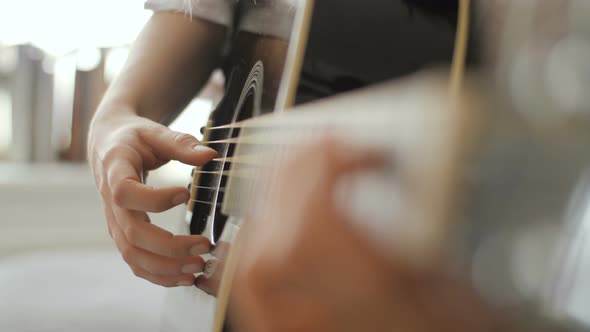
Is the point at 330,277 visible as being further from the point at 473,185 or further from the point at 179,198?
the point at 179,198

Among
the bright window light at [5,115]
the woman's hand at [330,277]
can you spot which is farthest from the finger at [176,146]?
the bright window light at [5,115]

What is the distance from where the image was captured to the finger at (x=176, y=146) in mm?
477

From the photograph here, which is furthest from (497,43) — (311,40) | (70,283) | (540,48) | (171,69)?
(70,283)

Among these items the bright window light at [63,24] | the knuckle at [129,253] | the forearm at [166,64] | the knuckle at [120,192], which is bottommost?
the knuckle at [129,253]

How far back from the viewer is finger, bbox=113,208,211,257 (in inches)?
19.1

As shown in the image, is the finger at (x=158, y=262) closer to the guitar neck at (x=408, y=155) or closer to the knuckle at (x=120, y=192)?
the knuckle at (x=120, y=192)

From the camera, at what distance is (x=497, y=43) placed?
32 centimetres

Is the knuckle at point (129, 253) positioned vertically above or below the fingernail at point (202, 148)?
below

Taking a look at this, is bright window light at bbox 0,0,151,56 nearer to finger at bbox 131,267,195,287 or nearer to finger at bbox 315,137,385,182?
finger at bbox 131,267,195,287

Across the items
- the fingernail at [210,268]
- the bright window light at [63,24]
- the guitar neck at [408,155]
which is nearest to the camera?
the guitar neck at [408,155]

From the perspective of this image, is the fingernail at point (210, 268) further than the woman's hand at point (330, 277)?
Yes

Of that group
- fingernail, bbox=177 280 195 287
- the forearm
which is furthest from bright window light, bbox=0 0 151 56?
fingernail, bbox=177 280 195 287

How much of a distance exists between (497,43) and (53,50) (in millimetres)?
1337

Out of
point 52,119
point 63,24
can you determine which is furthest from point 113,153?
point 52,119
